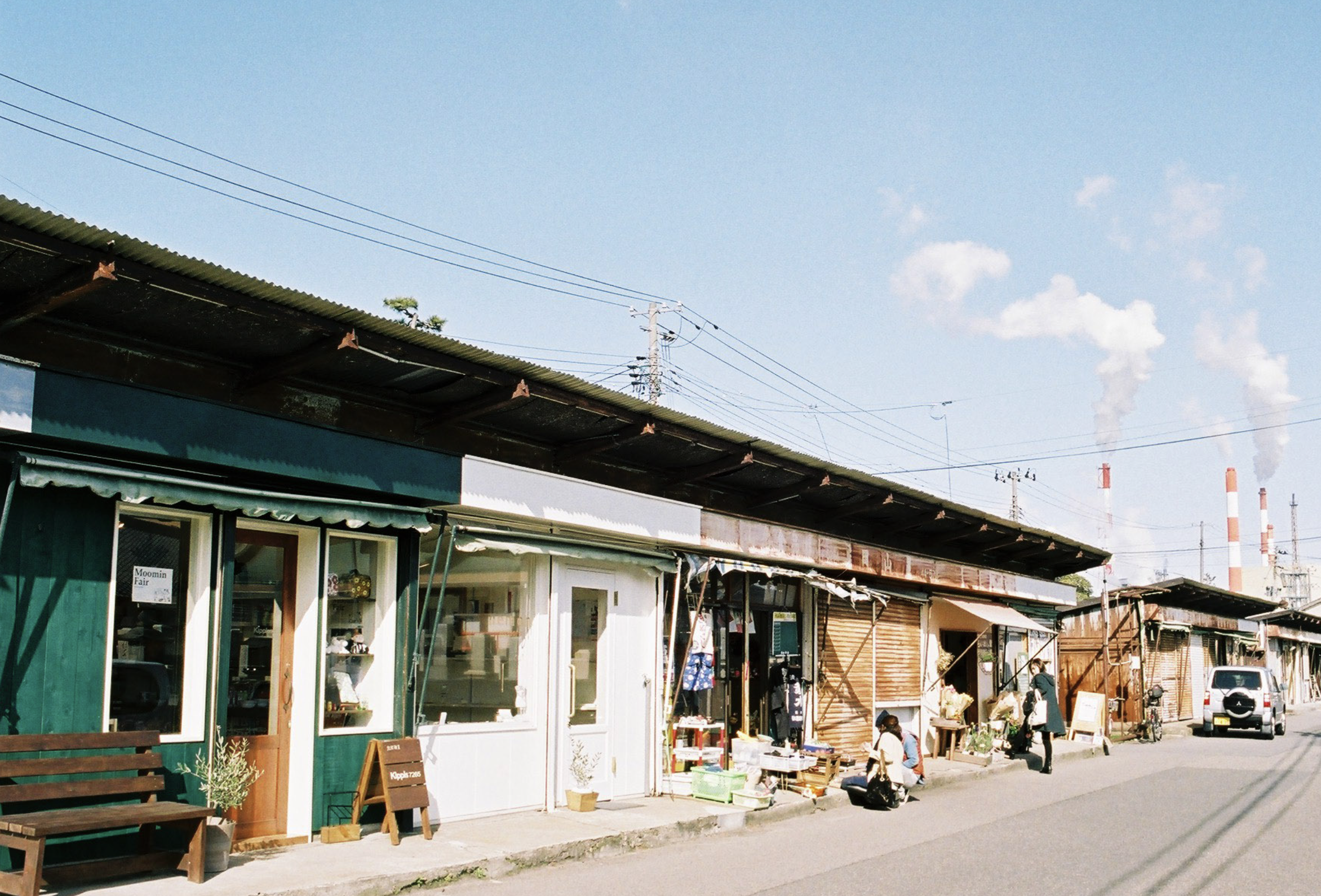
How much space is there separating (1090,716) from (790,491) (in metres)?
13.7

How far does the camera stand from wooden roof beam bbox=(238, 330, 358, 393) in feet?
32.6


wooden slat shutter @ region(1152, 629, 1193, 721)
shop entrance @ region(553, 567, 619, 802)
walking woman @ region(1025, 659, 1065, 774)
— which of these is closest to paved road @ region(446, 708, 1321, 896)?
shop entrance @ region(553, 567, 619, 802)

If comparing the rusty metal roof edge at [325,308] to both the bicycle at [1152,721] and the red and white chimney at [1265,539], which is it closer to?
the bicycle at [1152,721]

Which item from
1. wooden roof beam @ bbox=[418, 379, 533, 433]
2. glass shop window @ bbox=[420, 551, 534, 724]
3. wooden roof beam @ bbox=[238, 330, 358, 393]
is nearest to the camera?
wooden roof beam @ bbox=[238, 330, 358, 393]

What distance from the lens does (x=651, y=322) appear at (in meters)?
36.1

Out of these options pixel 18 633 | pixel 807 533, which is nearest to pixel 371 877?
pixel 18 633

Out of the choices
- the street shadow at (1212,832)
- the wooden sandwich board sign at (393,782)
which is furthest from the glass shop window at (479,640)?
the street shadow at (1212,832)

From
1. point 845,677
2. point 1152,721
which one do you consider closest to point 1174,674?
point 1152,721

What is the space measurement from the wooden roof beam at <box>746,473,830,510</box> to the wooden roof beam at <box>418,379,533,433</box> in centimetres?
620

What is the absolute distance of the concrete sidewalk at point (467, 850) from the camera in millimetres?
8469

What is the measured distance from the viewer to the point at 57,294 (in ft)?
27.2

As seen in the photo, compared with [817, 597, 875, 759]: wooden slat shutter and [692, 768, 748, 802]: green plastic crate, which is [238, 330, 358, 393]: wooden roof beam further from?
[817, 597, 875, 759]: wooden slat shutter

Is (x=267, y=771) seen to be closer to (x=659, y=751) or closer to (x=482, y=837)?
(x=482, y=837)

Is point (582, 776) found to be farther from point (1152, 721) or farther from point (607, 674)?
point (1152, 721)
